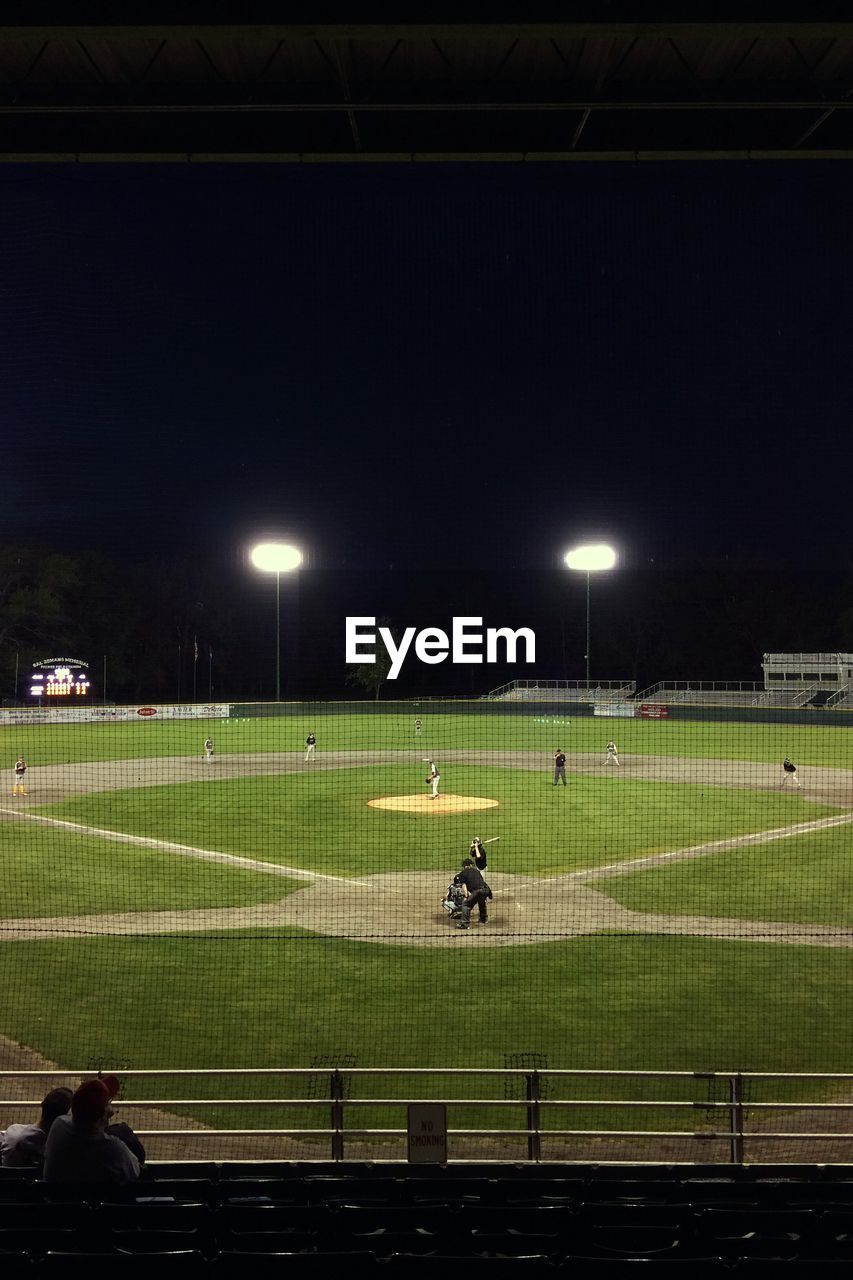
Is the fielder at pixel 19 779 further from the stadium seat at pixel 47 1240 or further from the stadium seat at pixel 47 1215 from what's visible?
the stadium seat at pixel 47 1240

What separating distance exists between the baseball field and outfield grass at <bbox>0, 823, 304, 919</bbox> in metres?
0.07

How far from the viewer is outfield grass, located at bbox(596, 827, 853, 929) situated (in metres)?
14.1

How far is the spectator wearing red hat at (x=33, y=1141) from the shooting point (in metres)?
5.23

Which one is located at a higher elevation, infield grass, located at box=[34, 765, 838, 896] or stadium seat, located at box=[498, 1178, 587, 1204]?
stadium seat, located at box=[498, 1178, 587, 1204]

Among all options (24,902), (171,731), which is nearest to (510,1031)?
(24,902)

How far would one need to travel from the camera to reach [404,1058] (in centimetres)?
912

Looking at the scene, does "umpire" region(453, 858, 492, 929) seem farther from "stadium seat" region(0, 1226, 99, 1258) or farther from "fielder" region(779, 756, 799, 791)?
"fielder" region(779, 756, 799, 791)

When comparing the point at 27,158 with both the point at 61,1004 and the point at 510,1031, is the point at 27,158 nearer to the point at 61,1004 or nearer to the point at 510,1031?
the point at 61,1004

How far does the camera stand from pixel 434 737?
156 ft

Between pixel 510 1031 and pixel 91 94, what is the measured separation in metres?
9.20

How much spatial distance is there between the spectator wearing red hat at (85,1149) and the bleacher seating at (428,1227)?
0.08 meters

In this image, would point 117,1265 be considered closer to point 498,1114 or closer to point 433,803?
point 498,1114

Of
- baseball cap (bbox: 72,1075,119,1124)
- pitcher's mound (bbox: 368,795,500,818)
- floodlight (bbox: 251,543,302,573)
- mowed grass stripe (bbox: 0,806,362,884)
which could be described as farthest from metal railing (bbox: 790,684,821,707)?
baseball cap (bbox: 72,1075,119,1124)

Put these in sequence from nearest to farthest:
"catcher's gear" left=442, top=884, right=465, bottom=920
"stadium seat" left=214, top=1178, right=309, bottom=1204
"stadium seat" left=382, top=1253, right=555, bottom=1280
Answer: "stadium seat" left=382, top=1253, right=555, bottom=1280 → "stadium seat" left=214, top=1178, right=309, bottom=1204 → "catcher's gear" left=442, top=884, right=465, bottom=920
